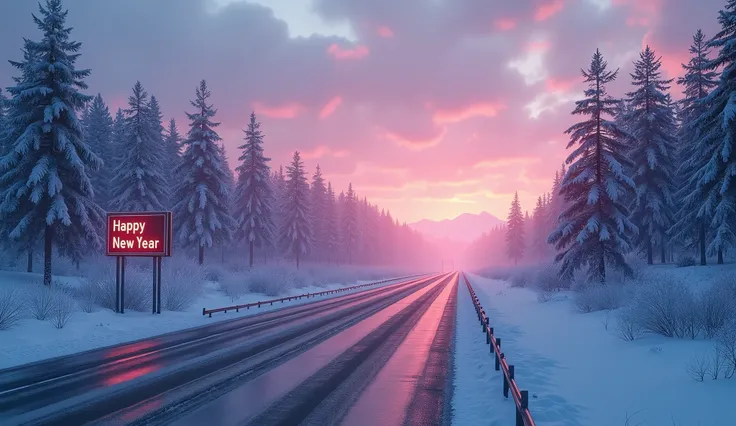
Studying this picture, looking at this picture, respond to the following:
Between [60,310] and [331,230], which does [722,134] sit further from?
[331,230]

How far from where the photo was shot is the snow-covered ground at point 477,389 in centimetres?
760

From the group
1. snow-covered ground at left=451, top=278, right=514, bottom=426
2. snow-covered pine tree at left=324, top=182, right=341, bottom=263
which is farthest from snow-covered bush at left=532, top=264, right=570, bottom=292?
snow-covered pine tree at left=324, top=182, right=341, bottom=263

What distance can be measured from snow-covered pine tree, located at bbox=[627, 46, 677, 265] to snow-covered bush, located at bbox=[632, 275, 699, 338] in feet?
77.5

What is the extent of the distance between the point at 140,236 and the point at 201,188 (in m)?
16.7

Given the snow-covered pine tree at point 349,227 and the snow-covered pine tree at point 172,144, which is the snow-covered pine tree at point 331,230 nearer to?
the snow-covered pine tree at point 349,227

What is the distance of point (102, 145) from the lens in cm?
5378

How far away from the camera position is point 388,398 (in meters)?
8.70

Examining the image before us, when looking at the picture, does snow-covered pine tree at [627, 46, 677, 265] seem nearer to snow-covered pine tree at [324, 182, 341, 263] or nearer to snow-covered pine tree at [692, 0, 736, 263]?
snow-covered pine tree at [692, 0, 736, 263]

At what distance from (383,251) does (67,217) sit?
107 m

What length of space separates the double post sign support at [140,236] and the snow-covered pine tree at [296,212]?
36.7 metres

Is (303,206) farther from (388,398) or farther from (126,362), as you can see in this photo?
(388,398)

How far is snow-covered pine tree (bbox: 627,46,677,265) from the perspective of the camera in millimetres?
33719

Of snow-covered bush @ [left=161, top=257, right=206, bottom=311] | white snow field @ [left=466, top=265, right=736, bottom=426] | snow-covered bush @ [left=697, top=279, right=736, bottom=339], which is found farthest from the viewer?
snow-covered bush @ [left=161, top=257, right=206, bottom=311]

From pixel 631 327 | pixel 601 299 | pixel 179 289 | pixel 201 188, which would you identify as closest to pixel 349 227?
pixel 201 188
